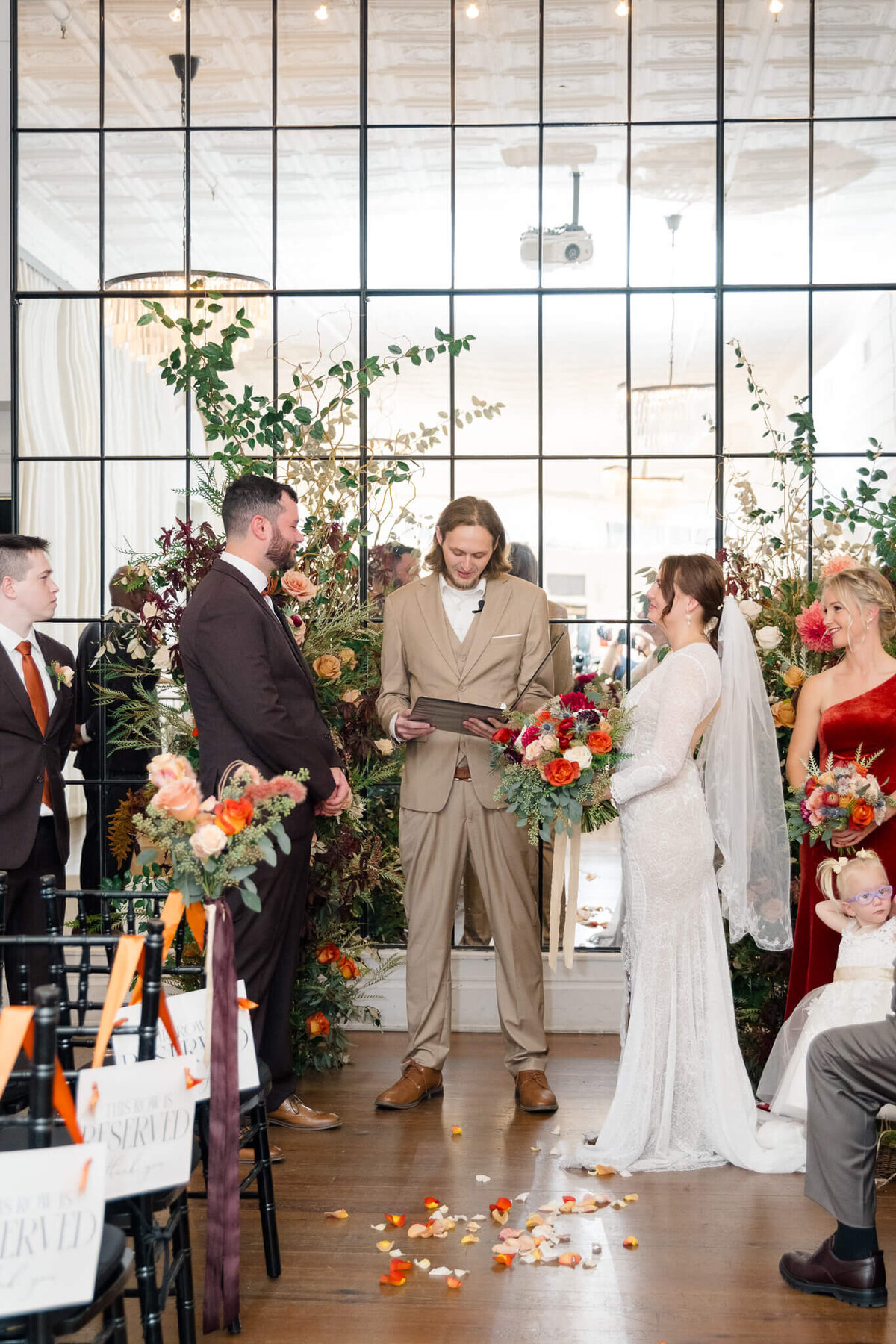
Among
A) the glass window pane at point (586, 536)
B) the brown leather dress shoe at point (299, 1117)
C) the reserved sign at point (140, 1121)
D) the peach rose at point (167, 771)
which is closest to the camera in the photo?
the reserved sign at point (140, 1121)

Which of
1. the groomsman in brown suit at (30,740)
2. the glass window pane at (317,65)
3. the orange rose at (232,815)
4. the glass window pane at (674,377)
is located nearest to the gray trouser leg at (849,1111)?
the orange rose at (232,815)

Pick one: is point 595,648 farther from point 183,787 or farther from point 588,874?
point 183,787

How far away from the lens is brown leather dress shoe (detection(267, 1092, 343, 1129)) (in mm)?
4117

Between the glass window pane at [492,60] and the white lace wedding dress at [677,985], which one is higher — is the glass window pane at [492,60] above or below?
above

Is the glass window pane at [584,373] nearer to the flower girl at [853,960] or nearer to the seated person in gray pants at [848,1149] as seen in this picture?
the flower girl at [853,960]

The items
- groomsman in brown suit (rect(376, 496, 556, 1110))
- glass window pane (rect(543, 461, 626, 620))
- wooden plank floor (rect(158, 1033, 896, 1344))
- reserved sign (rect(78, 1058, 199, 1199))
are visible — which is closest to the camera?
reserved sign (rect(78, 1058, 199, 1199))

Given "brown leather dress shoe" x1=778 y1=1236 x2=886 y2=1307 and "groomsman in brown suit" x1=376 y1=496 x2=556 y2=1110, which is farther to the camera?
"groomsman in brown suit" x1=376 y1=496 x2=556 y2=1110

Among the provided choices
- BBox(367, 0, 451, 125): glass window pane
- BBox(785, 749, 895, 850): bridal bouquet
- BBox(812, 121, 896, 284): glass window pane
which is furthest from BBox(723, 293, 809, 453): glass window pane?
BBox(785, 749, 895, 850): bridal bouquet

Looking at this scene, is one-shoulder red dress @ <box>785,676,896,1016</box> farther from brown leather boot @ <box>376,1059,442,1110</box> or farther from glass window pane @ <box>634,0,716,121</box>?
glass window pane @ <box>634,0,716,121</box>

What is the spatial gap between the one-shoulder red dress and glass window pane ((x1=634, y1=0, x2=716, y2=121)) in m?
2.74

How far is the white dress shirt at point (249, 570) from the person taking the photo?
12.4 ft

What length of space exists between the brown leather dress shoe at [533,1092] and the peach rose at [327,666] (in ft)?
5.03

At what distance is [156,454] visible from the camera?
5480 millimetres

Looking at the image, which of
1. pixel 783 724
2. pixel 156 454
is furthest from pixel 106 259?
pixel 783 724
